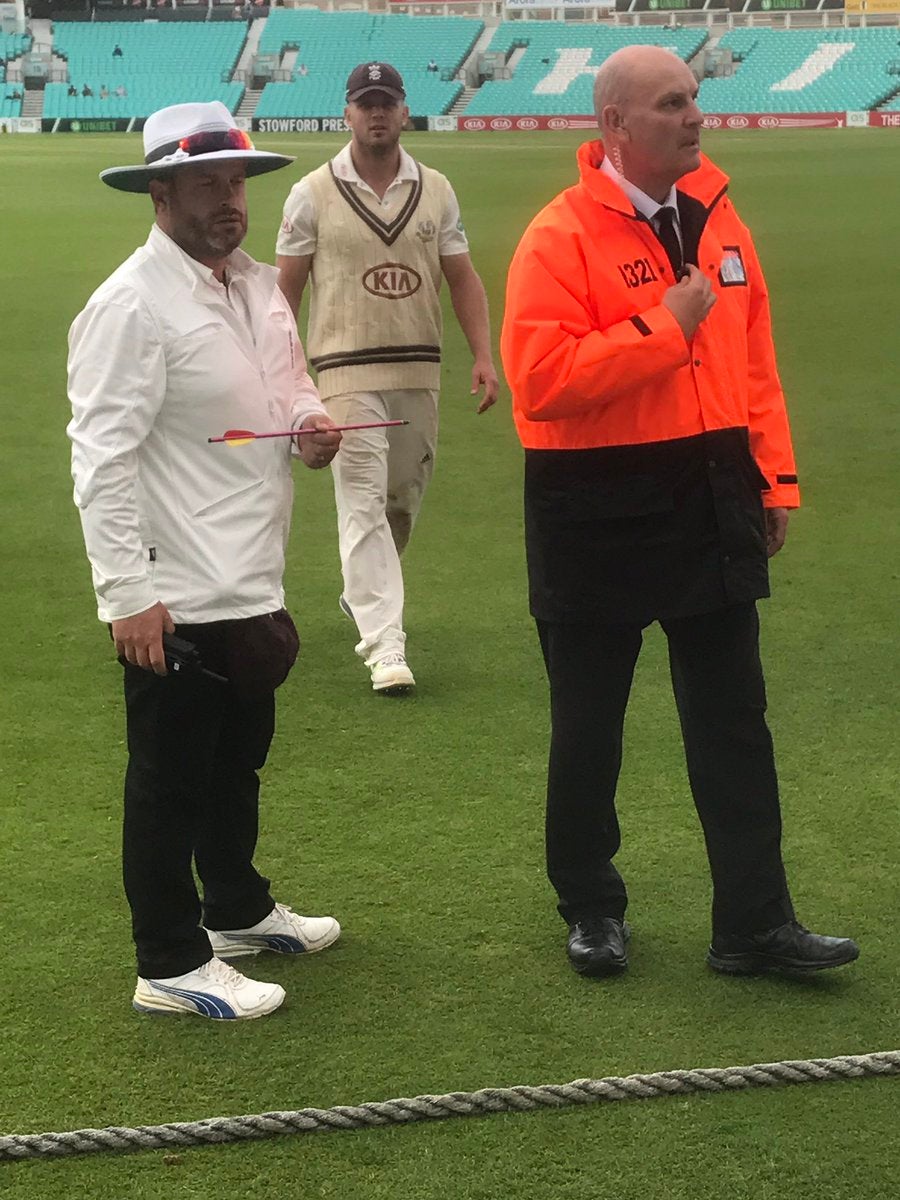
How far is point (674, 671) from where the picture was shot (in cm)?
366

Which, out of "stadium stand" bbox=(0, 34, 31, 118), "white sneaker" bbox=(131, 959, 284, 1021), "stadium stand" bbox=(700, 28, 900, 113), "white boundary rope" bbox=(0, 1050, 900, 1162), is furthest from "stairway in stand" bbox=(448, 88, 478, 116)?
"white boundary rope" bbox=(0, 1050, 900, 1162)

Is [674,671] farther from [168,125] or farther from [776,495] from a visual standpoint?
[168,125]

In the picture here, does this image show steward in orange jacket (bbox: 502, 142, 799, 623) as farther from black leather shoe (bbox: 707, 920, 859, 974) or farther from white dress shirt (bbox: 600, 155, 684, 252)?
black leather shoe (bbox: 707, 920, 859, 974)

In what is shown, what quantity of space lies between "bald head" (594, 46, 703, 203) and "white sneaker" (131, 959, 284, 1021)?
6.13 feet

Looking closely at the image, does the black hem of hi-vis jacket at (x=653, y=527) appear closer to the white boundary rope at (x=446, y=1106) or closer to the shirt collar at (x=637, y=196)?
the shirt collar at (x=637, y=196)

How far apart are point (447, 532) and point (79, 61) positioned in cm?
6000

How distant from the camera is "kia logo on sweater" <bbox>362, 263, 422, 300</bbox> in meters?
5.55

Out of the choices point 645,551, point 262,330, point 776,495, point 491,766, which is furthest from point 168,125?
point 491,766

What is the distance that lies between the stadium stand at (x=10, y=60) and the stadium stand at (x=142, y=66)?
114 centimetres

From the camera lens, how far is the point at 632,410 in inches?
133

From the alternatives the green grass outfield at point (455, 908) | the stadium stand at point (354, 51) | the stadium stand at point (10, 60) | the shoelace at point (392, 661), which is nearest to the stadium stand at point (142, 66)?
the stadium stand at point (10, 60)

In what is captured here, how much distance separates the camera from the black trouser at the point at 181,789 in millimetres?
3338

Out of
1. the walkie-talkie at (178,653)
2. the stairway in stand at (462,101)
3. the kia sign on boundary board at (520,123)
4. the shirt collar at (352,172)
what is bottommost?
the walkie-talkie at (178,653)

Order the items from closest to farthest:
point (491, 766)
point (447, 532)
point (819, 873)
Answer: point (819, 873), point (491, 766), point (447, 532)
